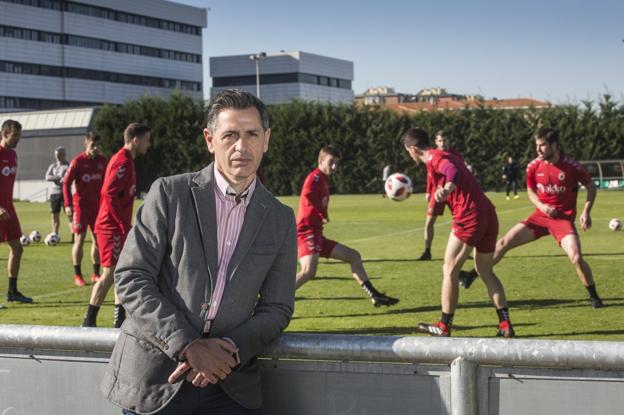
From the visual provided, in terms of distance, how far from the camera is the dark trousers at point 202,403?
10.1 feet

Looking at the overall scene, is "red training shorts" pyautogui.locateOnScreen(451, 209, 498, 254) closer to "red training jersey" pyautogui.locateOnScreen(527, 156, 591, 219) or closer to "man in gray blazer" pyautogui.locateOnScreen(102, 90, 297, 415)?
"red training jersey" pyautogui.locateOnScreen(527, 156, 591, 219)

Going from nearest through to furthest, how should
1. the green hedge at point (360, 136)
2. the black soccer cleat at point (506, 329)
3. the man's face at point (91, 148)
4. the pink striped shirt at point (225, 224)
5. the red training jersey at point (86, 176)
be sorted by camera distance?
the pink striped shirt at point (225, 224)
the black soccer cleat at point (506, 329)
the man's face at point (91, 148)
the red training jersey at point (86, 176)
the green hedge at point (360, 136)

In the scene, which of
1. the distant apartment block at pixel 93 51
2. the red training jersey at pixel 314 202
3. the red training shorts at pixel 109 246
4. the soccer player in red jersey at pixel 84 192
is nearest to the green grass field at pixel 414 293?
the soccer player in red jersey at pixel 84 192

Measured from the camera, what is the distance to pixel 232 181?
10.8ft

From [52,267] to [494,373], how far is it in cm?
1430

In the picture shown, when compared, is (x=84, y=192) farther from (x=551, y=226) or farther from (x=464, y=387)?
(x=464, y=387)

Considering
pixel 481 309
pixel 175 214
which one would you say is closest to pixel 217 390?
pixel 175 214

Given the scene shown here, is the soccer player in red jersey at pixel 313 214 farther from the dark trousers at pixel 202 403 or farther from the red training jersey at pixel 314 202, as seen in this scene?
the dark trousers at pixel 202 403

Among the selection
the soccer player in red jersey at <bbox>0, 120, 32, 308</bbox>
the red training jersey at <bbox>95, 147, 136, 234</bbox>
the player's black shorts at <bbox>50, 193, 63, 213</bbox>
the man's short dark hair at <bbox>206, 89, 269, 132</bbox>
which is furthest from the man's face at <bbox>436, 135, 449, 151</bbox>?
the man's short dark hair at <bbox>206, 89, 269, 132</bbox>

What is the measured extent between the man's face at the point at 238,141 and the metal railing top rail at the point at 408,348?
0.61m

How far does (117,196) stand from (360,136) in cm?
4184

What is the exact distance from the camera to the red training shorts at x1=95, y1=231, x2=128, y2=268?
31.7ft

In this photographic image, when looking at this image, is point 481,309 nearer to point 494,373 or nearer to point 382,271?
point 382,271

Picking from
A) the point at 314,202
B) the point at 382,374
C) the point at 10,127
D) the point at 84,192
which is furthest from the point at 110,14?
the point at 382,374
